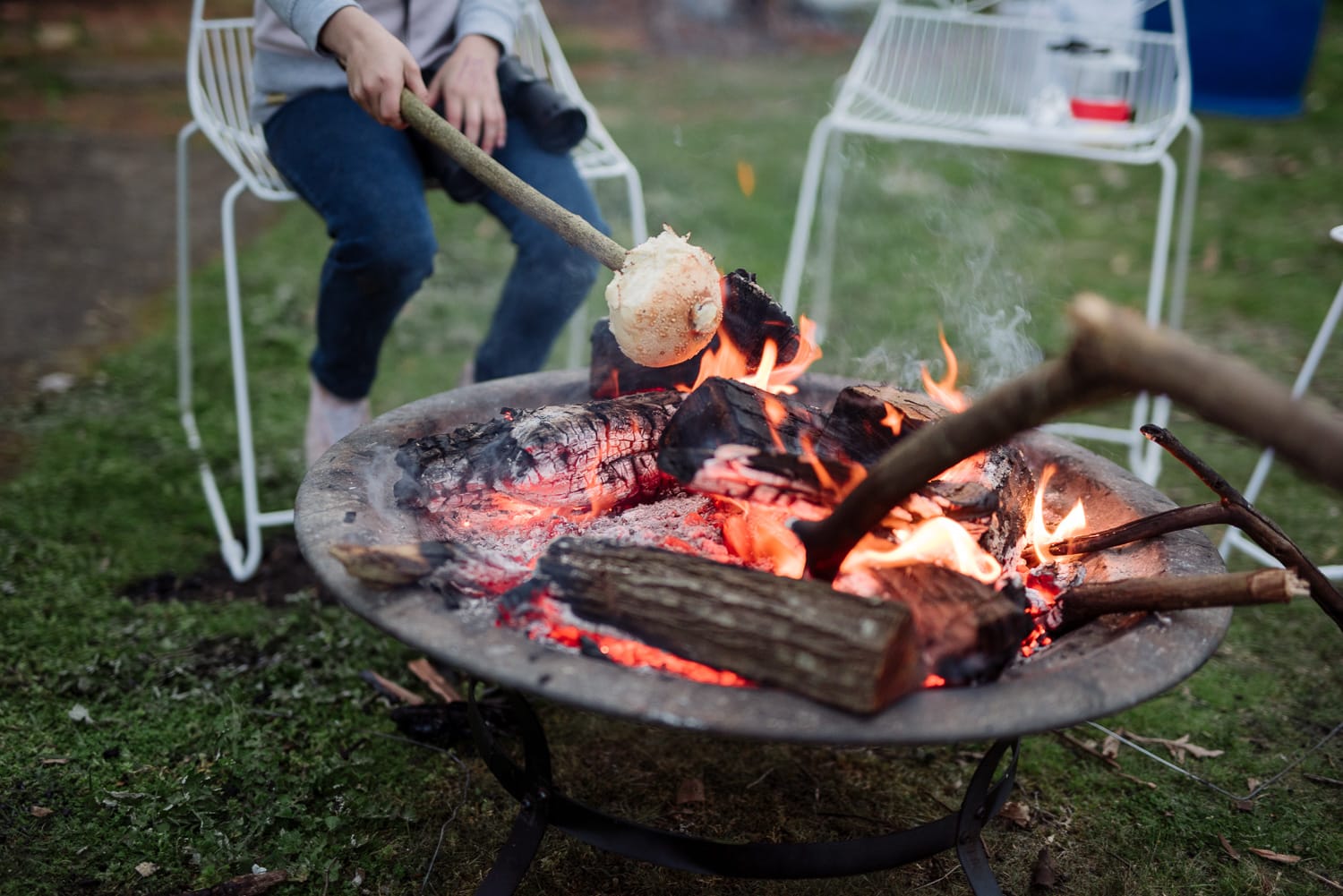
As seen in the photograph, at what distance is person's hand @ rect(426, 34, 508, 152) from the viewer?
89.0 inches

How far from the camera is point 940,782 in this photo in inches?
80.6

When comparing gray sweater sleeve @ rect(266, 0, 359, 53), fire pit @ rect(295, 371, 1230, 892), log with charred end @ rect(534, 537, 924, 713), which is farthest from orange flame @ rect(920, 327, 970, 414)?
gray sweater sleeve @ rect(266, 0, 359, 53)

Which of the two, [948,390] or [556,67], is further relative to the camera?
[556,67]

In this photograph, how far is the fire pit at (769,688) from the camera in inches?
45.2

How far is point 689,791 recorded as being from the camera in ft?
6.49

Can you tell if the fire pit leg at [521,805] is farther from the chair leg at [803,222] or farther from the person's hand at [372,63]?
the chair leg at [803,222]

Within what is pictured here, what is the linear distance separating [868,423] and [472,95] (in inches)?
49.6

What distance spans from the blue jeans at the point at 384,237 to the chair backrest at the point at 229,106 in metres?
0.18

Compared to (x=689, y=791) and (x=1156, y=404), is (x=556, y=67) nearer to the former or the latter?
(x=689, y=791)

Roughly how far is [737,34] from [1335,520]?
348 inches

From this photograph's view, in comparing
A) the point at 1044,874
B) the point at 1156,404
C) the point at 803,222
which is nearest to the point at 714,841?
the point at 1044,874

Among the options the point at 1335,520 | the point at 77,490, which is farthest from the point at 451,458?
the point at 1335,520

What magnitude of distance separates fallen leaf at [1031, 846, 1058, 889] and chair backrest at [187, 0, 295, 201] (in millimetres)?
2224

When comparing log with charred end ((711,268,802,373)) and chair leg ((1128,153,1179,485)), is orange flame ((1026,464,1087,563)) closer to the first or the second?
log with charred end ((711,268,802,373))
